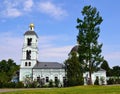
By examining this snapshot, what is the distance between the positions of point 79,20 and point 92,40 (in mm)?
4688

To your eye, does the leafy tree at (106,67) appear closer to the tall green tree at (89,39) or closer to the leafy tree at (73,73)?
the leafy tree at (73,73)

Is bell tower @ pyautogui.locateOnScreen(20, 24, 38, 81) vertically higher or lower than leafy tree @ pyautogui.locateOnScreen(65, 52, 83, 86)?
higher

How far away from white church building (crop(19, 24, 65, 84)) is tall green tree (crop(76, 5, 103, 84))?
97.5 feet

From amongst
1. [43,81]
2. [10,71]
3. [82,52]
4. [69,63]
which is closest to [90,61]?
[82,52]

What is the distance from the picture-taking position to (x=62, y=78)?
77.4 meters

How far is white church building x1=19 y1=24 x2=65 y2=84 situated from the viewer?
7662 cm

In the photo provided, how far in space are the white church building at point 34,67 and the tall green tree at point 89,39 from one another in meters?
29.7

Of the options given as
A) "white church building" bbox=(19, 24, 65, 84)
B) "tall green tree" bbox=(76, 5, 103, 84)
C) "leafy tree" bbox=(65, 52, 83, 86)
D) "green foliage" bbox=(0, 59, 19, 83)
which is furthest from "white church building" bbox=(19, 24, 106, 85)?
"tall green tree" bbox=(76, 5, 103, 84)

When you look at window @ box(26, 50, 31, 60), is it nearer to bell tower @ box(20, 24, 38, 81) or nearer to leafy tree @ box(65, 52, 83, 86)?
bell tower @ box(20, 24, 38, 81)

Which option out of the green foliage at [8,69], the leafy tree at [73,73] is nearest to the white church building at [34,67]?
the green foliage at [8,69]

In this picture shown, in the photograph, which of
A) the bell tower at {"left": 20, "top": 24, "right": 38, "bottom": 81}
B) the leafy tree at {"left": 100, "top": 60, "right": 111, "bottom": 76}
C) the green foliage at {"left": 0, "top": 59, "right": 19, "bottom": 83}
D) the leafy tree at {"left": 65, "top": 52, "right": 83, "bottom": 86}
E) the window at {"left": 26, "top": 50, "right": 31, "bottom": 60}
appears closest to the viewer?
the leafy tree at {"left": 65, "top": 52, "right": 83, "bottom": 86}

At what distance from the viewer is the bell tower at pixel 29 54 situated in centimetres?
7656

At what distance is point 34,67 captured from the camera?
3027 inches

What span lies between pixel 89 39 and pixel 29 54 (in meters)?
33.6
